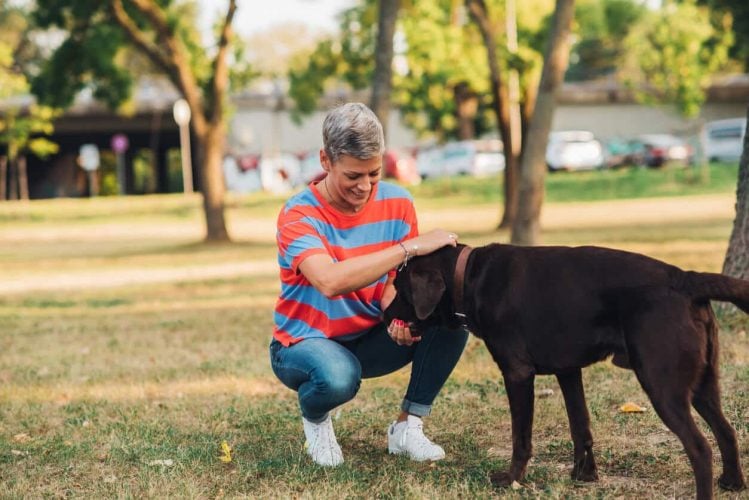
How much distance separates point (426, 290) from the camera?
405 centimetres

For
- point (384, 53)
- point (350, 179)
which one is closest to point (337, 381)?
point (350, 179)

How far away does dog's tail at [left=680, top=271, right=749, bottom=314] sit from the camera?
3.60 metres

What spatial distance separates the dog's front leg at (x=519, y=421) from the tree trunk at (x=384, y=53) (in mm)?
9256

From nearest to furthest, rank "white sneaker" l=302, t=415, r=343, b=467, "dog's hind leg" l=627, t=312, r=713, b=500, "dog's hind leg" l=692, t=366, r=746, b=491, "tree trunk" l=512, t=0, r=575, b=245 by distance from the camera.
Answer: "dog's hind leg" l=627, t=312, r=713, b=500, "dog's hind leg" l=692, t=366, r=746, b=491, "white sneaker" l=302, t=415, r=343, b=467, "tree trunk" l=512, t=0, r=575, b=245

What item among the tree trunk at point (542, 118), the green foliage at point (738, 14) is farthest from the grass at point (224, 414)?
the green foliage at point (738, 14)

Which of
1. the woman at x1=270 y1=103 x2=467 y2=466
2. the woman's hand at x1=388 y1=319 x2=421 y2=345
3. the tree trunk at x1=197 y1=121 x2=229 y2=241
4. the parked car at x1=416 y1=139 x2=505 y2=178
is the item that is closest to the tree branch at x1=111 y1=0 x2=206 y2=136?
the tree trunk at x1=197 y1=121 x2=229 y2=241

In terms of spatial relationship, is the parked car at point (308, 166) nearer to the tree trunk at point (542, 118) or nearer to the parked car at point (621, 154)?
the parked car at point (621, 154)

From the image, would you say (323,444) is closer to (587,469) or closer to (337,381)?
(337,381)

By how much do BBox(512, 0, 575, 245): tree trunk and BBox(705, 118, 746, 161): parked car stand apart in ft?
102

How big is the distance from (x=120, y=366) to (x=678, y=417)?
5358 mm

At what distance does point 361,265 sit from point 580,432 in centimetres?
117

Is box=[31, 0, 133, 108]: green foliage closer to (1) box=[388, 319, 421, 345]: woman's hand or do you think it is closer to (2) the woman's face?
(2) the woman's face

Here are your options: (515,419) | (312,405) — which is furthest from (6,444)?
(515,419)

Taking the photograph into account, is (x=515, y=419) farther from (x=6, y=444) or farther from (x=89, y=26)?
(x=89, y=26)
